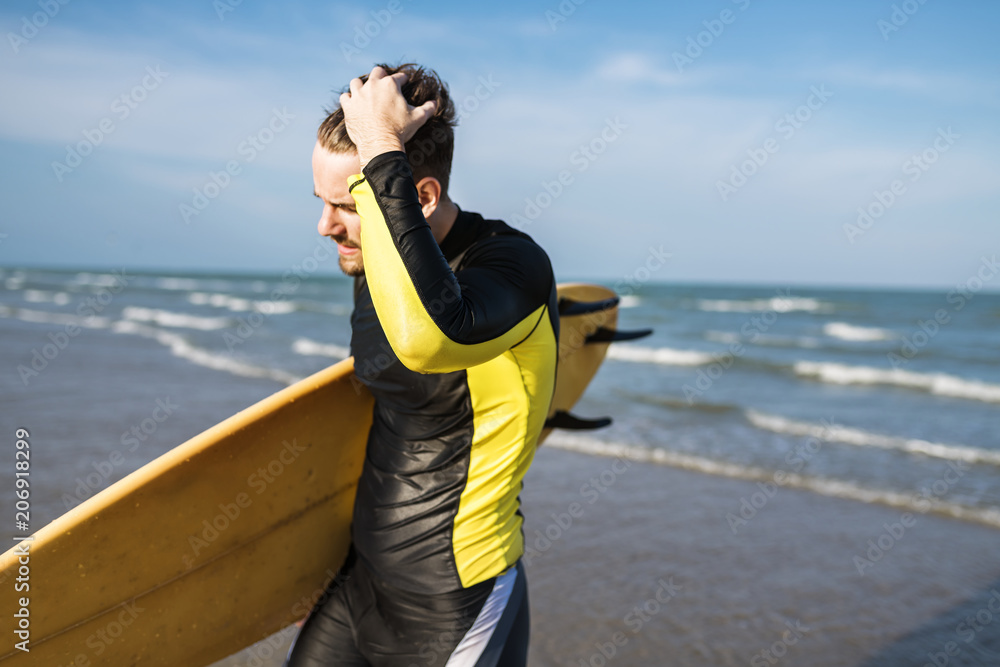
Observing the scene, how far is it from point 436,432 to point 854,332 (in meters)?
20.4

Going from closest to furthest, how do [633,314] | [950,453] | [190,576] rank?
[190,576], [950,453], [633,314]

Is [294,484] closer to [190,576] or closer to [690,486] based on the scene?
[190,576]

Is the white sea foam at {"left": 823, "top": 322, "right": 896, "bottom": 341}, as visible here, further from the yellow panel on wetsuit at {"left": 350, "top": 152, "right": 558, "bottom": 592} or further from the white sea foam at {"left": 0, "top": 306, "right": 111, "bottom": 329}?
the yellow panel on wetsuit at {"left": 350, "top": 152, "right": 558, "bottom": 592}

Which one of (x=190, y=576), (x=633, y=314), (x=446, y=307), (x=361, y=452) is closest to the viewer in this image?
(x=446, y=307)

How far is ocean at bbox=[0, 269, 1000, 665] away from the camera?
4445 mm

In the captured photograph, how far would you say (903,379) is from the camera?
36.4 feet

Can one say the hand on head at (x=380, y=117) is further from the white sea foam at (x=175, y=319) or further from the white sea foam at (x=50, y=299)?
the white sea foam at (x=50, y=299)

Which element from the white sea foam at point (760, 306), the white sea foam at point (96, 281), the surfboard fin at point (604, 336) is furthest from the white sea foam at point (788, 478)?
the white sea foam at point (96, 281)

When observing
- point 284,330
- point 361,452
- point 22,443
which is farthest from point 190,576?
point 284,330

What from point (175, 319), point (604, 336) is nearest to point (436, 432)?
point (604, 336)

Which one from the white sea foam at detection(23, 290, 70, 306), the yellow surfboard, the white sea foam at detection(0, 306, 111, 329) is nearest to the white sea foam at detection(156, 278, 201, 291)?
the white sea foam at detection(23, 290, 70, 306)

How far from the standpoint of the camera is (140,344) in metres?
12.2

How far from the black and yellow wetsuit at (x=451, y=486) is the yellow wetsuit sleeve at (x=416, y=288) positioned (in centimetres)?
10

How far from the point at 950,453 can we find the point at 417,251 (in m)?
6.94
